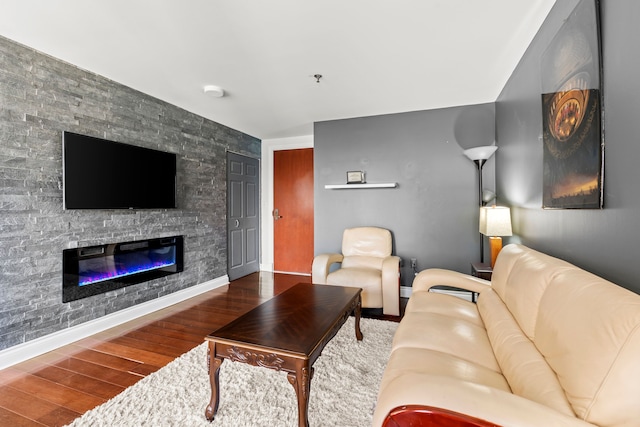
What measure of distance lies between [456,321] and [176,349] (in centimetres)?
215

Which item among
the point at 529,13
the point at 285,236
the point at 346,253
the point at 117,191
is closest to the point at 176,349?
the point at 117,191

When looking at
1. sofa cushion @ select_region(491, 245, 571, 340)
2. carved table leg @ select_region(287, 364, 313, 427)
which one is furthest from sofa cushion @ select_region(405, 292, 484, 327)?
carved table leg @ select_region(287, 364, 313, 427)

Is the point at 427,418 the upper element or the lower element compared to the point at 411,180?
lower

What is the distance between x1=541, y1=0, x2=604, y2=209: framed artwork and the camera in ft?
4.29

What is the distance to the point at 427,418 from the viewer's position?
832 mm

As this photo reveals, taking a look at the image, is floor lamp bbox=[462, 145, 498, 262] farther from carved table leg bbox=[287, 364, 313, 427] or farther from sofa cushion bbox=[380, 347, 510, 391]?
carved table leg bbox=[287, 364, 313, 427]

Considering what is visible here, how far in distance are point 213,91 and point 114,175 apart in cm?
130

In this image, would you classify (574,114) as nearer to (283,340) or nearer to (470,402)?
(470,402)

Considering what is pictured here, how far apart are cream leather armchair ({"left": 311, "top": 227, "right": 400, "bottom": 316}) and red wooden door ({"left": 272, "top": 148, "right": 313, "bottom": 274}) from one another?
4.86 feet

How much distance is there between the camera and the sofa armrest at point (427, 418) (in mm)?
794

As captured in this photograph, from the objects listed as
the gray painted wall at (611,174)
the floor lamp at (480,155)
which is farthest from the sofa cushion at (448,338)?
the floor lamp at (480,155)

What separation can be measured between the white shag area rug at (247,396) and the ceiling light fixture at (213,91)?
2.51 m

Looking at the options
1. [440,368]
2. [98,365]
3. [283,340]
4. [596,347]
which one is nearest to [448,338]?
[440,368]

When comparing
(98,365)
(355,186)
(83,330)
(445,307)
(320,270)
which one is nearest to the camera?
(445,307)
